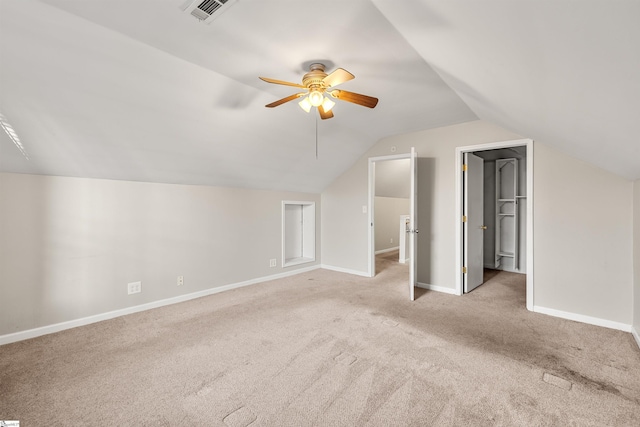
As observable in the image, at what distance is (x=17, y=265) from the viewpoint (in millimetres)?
2527

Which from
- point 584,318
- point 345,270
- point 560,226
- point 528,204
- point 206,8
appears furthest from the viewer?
point 345,270

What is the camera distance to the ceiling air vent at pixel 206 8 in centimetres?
164

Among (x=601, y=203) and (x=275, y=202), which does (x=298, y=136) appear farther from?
(x=601, y=203)

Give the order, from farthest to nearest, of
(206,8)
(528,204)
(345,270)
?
(345,270) → (528,204) → (206,8)

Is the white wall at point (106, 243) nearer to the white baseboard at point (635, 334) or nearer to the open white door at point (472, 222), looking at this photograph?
the open white door at point (472, 222)

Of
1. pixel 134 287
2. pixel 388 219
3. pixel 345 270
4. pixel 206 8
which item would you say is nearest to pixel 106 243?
pixel 134 287

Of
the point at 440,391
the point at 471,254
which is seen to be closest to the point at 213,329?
the point at 440,391

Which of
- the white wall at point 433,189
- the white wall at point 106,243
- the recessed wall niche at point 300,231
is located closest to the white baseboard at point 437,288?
the white wall at point 433,189

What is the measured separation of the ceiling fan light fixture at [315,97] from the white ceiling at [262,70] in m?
0.27

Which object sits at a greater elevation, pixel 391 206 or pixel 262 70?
pixel 262 70

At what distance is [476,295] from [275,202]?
10.9 feet

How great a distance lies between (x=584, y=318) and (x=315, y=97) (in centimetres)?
360

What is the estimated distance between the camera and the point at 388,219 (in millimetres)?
7633

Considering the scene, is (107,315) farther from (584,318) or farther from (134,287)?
(584,318)
